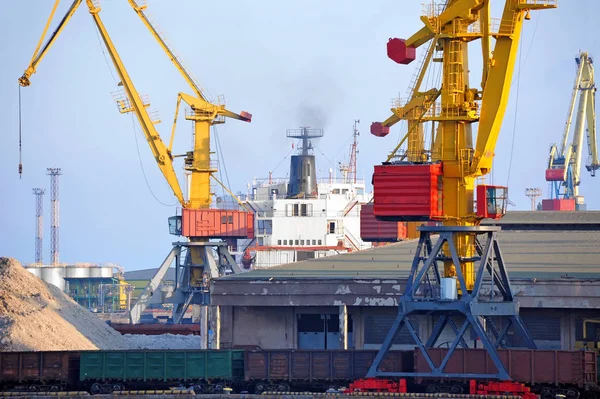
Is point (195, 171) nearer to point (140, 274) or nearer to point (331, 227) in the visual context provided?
point (331, 227)

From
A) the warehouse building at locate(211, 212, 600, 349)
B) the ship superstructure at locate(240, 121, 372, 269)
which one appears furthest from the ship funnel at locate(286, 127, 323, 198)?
the warehouse building at locate(211, 212, 600, 349)

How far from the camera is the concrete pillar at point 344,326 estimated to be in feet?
169

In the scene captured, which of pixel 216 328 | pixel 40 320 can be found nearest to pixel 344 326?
pixel 216 328

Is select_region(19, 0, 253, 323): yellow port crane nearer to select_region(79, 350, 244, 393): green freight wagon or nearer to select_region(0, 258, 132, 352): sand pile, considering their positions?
select_region(0, 258, 132, 352): sand pile

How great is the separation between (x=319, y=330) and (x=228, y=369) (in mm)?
10580

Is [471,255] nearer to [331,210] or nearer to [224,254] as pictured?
[224,254]

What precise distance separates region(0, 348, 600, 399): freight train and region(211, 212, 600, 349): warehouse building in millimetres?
7634

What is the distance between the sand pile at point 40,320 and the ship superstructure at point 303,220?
3340 centimetres

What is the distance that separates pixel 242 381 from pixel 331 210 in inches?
2445

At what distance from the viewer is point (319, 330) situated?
54031 millimetres

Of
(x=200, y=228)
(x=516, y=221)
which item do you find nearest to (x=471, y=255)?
(x=516, y=221)

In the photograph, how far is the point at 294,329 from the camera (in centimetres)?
5400

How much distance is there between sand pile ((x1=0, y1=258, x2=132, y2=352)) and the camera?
2219 inches

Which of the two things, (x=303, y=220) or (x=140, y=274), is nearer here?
(x=303, y=220)
